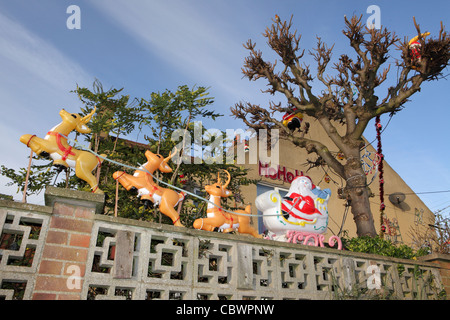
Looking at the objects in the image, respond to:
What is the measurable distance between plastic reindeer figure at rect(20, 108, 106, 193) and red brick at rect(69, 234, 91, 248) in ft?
3.72

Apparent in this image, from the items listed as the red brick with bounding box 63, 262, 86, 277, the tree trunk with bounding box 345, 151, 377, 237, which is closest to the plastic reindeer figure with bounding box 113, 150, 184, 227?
the red brick with bounding box 63, 262, 86, 277

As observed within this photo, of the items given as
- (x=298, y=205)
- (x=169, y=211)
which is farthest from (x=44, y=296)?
(x=298, y=205)

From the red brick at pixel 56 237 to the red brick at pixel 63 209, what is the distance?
0.21 metres

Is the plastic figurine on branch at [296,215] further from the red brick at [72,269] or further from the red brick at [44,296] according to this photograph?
the red brick at [44,296]

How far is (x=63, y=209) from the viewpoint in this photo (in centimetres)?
403

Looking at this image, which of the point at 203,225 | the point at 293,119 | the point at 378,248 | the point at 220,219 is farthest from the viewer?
the point at 293,119

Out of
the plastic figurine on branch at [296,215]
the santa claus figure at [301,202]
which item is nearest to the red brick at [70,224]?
the plastic figurine on branch at [296,215]

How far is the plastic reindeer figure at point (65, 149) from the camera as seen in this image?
16.4 ft

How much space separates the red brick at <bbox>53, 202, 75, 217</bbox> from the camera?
399 centimetres

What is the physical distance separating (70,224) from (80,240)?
208 millimetres

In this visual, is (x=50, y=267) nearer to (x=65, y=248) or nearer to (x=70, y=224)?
(x=65, y=248)
